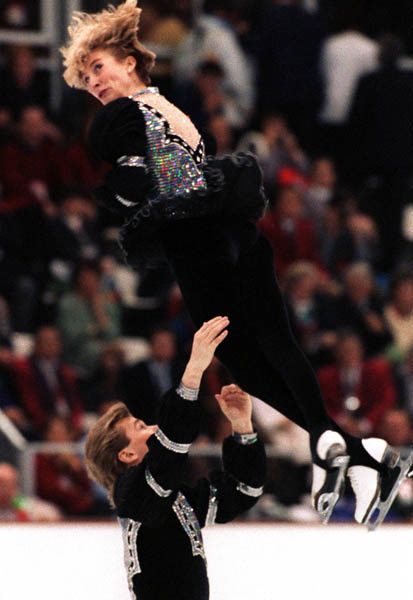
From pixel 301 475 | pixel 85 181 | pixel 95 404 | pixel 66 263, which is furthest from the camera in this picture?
pixel 85 181

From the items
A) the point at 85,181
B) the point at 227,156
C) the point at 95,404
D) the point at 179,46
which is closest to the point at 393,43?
the point at 179,46

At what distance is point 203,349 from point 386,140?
16.2ft

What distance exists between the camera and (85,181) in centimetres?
706

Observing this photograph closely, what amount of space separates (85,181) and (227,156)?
392cm

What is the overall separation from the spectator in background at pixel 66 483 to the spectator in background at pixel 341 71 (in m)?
3.23

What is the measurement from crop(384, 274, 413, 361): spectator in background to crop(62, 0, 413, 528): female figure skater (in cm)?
387

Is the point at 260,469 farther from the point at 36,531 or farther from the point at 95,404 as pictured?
the point at 95,404

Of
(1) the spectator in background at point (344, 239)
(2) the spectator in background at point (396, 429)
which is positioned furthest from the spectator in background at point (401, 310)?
(2) the spectator in background at point (396, 429)

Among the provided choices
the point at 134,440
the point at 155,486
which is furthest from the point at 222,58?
the point at 155,486

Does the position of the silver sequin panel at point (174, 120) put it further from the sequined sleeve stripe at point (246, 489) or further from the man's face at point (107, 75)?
the sequined sleeve stripe at point (246, 489)

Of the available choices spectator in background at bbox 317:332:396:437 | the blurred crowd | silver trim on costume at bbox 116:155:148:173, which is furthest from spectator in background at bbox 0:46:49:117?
silver trim on costume at bbox 116:155:148:173

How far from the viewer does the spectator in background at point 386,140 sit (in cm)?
740

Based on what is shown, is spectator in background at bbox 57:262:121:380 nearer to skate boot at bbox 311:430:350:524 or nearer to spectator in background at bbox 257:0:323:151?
spectator in background at bbox 257:0:323:151

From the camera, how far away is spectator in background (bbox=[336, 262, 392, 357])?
6.82 m
